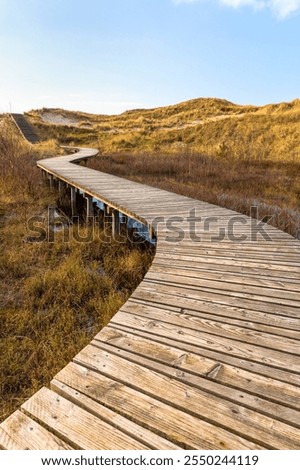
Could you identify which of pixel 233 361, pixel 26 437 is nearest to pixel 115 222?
A: pixel 233 361

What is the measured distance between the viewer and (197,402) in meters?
Answer: 1.69

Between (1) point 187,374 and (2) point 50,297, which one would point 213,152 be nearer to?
(2) point 50,297

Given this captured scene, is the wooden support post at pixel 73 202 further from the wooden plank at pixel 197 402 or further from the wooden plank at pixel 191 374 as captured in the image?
the wooden plank at pixel 197 402

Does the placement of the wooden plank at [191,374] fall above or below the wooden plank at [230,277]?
below

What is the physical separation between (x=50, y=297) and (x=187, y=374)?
2.75 meters

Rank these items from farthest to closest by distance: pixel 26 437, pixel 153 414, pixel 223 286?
1. pixel 223 286
2. pixel 153 414
3. pixel 26 437

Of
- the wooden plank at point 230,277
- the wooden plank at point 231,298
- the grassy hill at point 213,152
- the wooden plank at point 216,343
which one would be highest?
the grassy hill at point 213,152

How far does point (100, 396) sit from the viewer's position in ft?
5.73

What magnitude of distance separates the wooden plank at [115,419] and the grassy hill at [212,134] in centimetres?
1816

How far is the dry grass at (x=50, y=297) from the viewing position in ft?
10.2

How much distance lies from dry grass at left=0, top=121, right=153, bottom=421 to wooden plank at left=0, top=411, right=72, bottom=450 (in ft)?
3.92

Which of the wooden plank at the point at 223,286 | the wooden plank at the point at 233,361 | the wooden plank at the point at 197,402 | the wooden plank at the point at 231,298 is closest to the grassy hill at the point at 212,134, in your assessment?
the wooden plank at the point at 223,286

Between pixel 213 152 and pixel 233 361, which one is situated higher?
pixel 213 152

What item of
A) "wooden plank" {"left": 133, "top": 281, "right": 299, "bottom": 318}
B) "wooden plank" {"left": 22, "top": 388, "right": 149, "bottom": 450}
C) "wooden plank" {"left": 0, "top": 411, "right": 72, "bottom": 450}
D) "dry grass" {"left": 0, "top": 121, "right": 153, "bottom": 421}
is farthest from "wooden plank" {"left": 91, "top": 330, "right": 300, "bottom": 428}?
"dry grass" {"left": 0, "top": 121, "right": 153, "bottom": 421}
